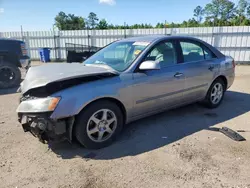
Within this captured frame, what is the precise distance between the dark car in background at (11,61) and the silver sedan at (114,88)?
4.51m

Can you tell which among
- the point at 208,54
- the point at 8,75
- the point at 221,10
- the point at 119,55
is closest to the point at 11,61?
the point at 8,75

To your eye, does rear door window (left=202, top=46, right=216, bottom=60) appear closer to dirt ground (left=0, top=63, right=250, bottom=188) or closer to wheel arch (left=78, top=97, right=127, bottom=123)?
dirt ground (left=0, top=63, right=250, bottom=188)

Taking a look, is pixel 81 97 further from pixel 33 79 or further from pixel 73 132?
pixel 33 79

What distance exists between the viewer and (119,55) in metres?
3.78

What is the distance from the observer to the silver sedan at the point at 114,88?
9.00 ft

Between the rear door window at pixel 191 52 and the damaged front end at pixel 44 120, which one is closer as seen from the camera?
the damaged front end at pixel 44 120

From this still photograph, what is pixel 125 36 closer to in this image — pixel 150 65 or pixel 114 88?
pixel 150 65

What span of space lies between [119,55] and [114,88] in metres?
0.94

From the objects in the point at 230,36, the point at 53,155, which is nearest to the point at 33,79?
the point at 53,155

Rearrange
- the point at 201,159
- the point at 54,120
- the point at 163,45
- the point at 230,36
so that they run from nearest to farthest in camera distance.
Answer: the point at 54,120
the point at 201,159
the point at 163,45
the point at 230,36

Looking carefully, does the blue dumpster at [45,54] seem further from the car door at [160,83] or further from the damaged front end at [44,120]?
the damaged front end at [44,120]

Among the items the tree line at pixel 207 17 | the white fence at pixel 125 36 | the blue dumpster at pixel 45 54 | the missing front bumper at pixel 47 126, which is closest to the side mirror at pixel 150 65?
the missing front bumper at pixel 47 126

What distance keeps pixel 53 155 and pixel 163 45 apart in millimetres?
2552

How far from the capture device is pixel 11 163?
111 inches
